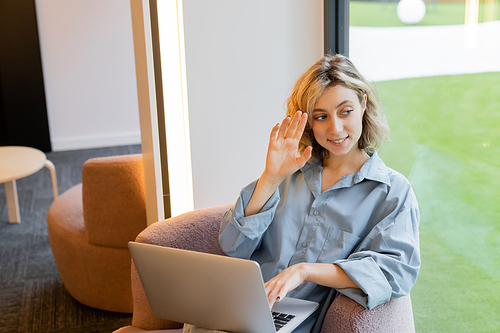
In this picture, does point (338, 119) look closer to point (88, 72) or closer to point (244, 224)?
point (244, 224)

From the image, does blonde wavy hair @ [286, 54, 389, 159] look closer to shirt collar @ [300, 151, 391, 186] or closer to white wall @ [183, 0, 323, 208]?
shirt collar @ [300, 151, 391, 186]

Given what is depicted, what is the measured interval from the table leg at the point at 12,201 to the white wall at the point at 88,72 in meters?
2.13

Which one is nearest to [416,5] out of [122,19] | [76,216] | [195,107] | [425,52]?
[425,52]

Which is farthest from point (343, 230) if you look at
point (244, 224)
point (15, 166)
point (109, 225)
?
point (15, 166)

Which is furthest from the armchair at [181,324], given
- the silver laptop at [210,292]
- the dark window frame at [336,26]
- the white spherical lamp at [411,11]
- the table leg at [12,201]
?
the table leg at [12,201]

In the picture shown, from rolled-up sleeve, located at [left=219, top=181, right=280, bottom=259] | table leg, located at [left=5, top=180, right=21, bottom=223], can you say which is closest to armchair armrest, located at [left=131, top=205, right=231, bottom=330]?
rolled-up sleeve, located at [left=219, top=181, right=280, bottom=259]

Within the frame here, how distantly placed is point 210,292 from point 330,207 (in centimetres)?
46

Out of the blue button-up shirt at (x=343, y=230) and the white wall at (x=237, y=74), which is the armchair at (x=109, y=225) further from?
the blue button-up shirt at (x=343, y=230)

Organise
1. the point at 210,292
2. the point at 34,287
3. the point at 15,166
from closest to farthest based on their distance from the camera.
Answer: the point at 210,292
the point at 34,287
the point at 15,166

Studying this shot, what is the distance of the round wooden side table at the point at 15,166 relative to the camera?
313 centimetres

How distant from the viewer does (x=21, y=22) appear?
5145mm

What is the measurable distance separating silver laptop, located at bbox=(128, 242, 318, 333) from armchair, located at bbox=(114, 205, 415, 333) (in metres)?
0.10

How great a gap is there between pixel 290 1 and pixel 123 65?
3986 mm

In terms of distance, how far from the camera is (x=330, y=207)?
1.38 m
